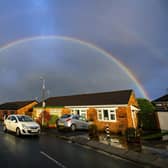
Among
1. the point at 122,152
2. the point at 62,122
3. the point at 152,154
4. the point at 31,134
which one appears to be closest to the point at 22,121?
the point at 31,134

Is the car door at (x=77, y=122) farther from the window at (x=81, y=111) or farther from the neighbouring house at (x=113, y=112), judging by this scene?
the window at (x=81, y=111)

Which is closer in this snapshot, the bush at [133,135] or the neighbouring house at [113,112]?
the bush at [133,135]

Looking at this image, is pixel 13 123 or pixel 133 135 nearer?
pixel 133 135

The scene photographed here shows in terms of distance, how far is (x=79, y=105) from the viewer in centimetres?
2698

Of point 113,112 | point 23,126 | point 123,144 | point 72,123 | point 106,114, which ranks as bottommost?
point 123,144

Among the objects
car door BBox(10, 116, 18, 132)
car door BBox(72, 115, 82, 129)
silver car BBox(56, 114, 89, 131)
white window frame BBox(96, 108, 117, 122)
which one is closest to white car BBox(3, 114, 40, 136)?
car door BBox(10, 116, 18, 132)

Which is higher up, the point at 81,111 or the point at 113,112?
the point at 81,111

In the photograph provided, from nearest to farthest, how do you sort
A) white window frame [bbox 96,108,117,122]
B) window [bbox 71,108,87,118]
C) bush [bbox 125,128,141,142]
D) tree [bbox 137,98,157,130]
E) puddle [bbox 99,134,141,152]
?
puddle [bbox 99,134,141,152]
bush [bbox 125,128,141,142]
tree [bbox 137,98,157,130]
white window frame [bbox 96,108,117,122]
window [bbox 71,108,87,118]

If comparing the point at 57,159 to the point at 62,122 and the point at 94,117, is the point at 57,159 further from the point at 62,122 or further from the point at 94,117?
the point at 94,117

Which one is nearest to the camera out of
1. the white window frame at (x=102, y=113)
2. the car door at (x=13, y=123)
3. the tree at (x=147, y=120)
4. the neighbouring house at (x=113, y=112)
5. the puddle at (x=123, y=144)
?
the puddle at (x=123, y=144)

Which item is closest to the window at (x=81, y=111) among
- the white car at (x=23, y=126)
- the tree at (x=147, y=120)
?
the tree at (x=147, y=120)

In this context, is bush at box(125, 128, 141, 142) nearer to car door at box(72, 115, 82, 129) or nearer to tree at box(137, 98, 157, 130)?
car door at box(72, 115, 82, 129)

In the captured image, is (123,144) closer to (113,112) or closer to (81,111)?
(113,112)

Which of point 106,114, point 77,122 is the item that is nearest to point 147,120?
point 106,114
